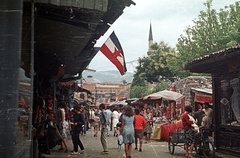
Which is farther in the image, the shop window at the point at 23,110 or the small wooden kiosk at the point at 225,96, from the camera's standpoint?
the small wooden kiosk at the point at 225,96

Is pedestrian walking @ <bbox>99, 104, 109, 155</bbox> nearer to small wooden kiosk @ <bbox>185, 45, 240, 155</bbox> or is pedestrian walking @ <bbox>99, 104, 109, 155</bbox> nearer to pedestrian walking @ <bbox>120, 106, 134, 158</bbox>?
pedestrian walking @ <bbox>120, 106, 134, 158</bbox>

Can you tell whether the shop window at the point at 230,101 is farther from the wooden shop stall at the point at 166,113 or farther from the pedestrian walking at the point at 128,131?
the wooden shop stall at the point at 166,113

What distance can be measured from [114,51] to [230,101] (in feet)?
14.3

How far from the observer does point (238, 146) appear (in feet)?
35.9

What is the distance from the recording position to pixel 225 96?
480 inches

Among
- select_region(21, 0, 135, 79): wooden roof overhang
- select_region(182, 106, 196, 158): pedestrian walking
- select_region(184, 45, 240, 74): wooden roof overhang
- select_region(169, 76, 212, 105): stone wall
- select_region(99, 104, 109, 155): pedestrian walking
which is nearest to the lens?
select_region(21, 0, 135, 79): wooden roof overhang

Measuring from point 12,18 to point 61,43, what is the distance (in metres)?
4.34

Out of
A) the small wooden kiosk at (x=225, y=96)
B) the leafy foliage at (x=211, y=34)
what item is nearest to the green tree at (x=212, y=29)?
the leafy foliage at (x=211, y=34)

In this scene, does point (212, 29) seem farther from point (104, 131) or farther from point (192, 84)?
point (104, 131)

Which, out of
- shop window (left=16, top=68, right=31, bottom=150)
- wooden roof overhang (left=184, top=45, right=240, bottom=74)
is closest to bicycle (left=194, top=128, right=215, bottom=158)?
wooden roof overhang (left=184, top=45, right=240, bottom=74)

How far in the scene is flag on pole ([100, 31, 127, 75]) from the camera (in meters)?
11.1

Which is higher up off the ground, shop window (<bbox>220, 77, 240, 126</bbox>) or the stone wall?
the stone wall

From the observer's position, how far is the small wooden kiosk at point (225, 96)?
10953 millimetres

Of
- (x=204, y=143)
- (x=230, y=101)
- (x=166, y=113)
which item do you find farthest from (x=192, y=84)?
(x=204, y=143)
